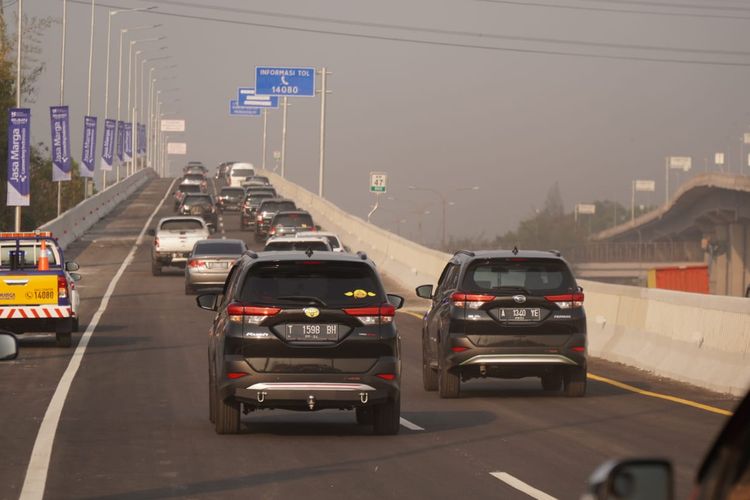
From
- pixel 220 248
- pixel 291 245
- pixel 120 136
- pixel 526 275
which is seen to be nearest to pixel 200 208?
pixel 220 248

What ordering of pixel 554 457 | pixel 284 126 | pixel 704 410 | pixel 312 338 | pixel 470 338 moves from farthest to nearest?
pixel 284 126, pixel 470 338, pixel 704 410, pixel 312 338, pixel 554 457

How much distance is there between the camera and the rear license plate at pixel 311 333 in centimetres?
1370

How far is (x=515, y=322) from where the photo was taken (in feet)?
58.7

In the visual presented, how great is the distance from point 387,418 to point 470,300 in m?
3.89

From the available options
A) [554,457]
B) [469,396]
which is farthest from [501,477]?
[469,396]

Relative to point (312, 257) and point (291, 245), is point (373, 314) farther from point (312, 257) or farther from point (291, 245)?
point (291, 245)

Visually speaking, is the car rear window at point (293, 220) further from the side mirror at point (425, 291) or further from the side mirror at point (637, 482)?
the side mirror at point (637, 482)

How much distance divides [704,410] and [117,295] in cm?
2609

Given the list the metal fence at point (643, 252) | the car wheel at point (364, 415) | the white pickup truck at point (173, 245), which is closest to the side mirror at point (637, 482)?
the car wheel at point (364, 415)

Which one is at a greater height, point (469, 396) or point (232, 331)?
point (232, 331)

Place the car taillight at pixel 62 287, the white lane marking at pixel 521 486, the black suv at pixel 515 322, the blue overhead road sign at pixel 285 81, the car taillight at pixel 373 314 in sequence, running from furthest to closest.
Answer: the blue overhead road sign at pixel 285 81
the car taillight at pixel 62 287
the black suv at pixel 515 322
the car taillight at pixel 373 314
the white lane marking at pixel 521 486

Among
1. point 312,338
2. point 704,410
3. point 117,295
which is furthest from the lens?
point 117,295

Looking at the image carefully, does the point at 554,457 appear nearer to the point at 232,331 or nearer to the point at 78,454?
the point at 232,331

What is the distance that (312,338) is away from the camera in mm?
13703
